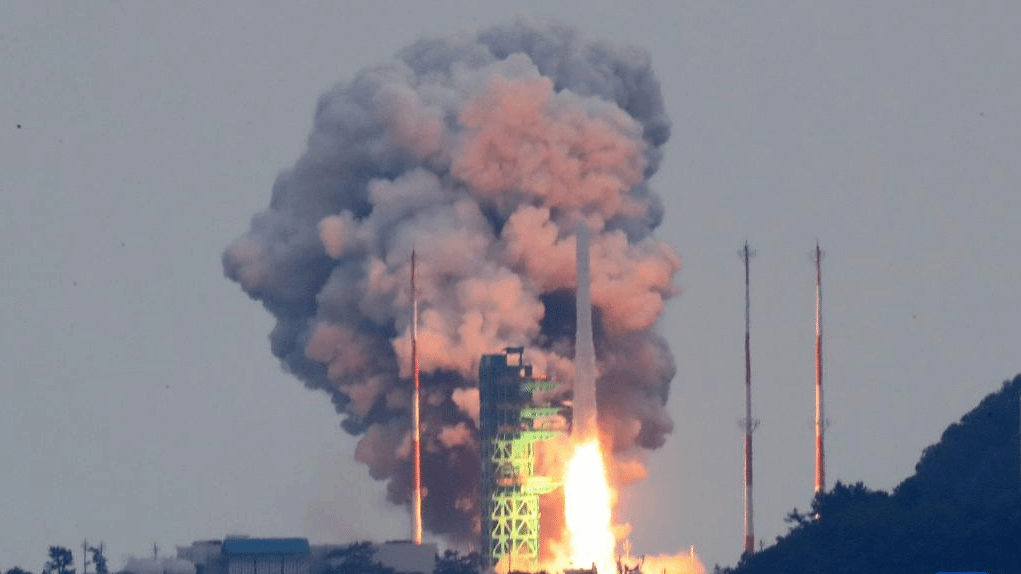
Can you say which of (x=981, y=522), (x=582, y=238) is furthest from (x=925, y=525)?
(x=582, y=238)

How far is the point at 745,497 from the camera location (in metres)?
194

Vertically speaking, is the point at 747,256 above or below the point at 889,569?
above

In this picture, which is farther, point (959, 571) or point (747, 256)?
point (747, 256)

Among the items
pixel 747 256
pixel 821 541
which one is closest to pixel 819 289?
pixel 747 256

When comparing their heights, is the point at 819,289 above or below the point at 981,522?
above

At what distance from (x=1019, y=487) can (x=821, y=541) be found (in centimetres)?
1430

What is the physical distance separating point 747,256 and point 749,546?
12.7m

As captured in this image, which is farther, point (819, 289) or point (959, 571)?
point (819, 289)

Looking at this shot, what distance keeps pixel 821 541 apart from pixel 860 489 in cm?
764

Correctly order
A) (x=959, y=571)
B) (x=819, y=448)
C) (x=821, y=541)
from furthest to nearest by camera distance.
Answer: (x=819, y=448) < (x=821, y=541) < (x=959, y=571)

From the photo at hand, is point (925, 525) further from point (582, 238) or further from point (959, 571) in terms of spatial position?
point (582, 238)

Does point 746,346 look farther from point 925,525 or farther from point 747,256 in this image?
point 925,525

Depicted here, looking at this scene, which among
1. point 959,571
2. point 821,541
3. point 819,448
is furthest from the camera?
point 819,448

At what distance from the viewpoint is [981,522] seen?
174750mm
